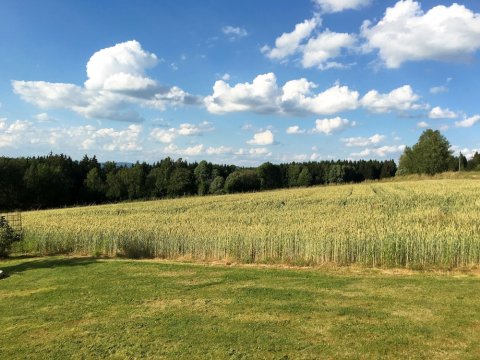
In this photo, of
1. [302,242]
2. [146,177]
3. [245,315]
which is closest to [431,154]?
[146,177]

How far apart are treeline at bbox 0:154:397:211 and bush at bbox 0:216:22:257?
167ft

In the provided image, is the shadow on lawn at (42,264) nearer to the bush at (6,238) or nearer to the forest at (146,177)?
the bush at (6,238)

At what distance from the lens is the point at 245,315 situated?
840cm

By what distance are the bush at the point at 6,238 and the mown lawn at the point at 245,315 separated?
6276 millimetres

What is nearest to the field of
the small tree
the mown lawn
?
the mown lawn

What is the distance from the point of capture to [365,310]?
8312mm

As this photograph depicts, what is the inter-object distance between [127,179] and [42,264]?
66400mm

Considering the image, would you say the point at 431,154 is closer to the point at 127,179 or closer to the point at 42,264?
the point at 127,179

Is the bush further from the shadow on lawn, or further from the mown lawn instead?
the mown lawn

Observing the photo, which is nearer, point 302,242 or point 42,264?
point 302,242

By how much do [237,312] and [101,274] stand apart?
21.3ft

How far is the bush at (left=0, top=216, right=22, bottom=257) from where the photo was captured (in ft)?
60.8

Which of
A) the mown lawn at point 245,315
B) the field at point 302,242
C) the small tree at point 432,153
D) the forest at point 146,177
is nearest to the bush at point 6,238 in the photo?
the field at point 302,242

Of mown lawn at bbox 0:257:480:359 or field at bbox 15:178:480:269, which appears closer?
mown lawn at bbox 0:257:480:359
